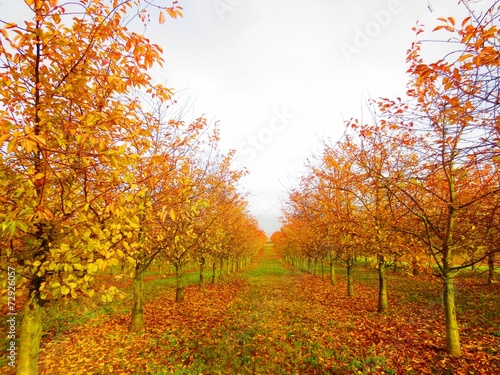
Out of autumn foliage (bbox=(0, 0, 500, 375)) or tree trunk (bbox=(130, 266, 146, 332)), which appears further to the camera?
tree trunk (bbox=(130, 266, 146, 332))

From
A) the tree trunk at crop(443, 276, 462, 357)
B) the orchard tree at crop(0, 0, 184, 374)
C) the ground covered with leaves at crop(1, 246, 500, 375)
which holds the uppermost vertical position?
the orchard tree at crop(0, 0, 184, 374)

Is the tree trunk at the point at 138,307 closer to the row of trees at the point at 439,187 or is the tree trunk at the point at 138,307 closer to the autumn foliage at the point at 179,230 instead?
the autumn foliage at the point at 179,230

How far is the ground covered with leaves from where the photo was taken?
21.1 ft

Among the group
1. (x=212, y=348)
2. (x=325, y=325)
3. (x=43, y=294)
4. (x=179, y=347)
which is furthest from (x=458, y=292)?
(x=43, y=294)

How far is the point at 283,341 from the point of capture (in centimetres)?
802

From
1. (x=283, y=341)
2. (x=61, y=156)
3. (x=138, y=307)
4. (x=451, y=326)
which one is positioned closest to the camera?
(x=61, y=156)

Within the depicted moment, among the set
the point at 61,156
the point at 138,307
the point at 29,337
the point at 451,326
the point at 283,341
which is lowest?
the point at 283,341

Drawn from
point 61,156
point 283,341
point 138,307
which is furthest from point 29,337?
point 283,341

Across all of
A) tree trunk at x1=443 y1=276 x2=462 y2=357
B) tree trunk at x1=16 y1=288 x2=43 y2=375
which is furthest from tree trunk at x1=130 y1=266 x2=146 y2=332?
tree trunk at x1=443 y1=276 x2=462 y2=357

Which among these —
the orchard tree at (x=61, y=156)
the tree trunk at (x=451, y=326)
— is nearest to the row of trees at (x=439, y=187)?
the tree trunk at (x=451, y=326)

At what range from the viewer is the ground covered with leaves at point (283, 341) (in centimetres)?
644

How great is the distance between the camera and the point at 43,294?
Answer: 383cm

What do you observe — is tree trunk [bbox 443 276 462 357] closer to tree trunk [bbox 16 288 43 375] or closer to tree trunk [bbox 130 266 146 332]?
tree trunk [bbox 16 288 43 375]

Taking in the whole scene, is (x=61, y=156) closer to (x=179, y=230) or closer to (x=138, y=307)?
(x=179, y=230)
